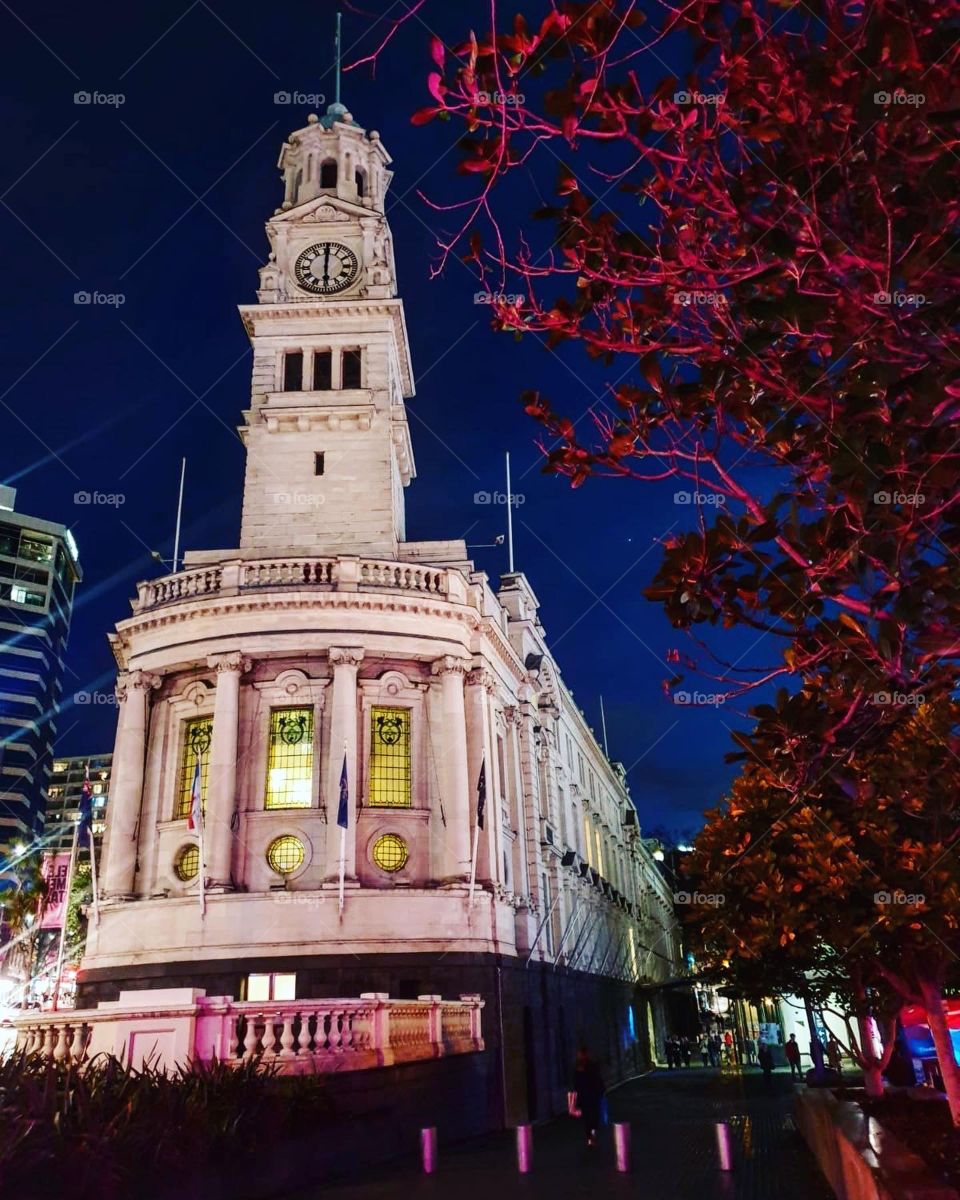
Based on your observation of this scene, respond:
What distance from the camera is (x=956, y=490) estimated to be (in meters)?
5.29

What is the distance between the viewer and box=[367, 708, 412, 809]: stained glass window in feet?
98.2

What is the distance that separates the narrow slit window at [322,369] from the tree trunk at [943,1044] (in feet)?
107

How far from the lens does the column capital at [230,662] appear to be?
29625 mm

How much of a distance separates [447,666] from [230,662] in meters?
6.96

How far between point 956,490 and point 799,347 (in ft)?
3.97

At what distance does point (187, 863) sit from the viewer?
29375 mm

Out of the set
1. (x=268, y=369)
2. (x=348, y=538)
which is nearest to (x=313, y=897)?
(x=348, y=538)

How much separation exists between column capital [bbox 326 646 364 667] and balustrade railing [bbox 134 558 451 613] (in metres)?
1.91

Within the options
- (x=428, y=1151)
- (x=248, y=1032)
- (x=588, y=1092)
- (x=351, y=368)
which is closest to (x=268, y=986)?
(x=588, y=1092)

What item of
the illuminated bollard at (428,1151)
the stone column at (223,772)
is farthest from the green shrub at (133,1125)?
the stone column at (223,772)

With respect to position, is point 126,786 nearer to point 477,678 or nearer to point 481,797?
point 481,797

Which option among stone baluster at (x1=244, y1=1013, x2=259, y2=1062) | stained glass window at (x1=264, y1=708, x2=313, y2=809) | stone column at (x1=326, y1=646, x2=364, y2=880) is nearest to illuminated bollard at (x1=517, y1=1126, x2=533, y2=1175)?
stone baluster at (x1=244, y1=1013, x2=259, y2=1062)

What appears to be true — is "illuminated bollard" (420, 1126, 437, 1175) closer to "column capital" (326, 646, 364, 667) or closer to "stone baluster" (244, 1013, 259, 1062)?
"stone baluster" (244, 1013, 259, 1062)

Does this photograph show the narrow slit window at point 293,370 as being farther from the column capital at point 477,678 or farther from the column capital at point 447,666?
the column capital at point 477,678
